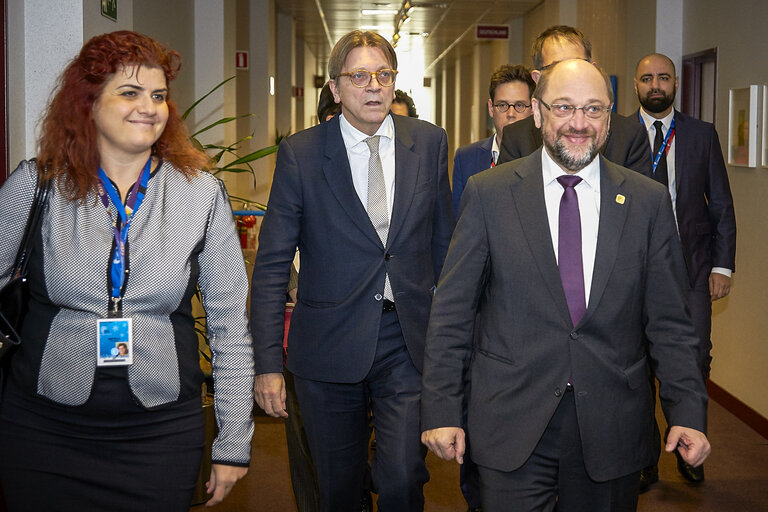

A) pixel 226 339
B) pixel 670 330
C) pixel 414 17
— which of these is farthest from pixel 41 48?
pixel 414 17

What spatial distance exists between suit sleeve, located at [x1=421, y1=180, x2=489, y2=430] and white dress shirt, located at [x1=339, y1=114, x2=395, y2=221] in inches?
26.4

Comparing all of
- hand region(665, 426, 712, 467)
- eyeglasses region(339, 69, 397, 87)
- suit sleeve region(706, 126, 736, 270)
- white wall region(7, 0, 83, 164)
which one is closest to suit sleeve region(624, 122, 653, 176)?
eyeglasses region(339, 69, 397, 87)

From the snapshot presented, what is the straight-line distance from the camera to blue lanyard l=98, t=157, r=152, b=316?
2.23 m

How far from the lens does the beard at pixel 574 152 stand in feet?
8.25

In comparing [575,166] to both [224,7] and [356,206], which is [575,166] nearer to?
[356,206]

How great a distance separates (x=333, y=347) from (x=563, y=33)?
155 cm

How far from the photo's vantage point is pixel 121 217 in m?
2.30

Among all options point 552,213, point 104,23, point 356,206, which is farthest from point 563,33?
point 104,23

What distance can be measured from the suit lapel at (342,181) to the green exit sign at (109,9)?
156 centimetres

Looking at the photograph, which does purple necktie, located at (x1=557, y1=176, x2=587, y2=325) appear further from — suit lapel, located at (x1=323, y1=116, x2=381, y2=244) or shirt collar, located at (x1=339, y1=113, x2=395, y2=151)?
shirt collar, located at (x1=339, y1=113, x2=395, y2=151)

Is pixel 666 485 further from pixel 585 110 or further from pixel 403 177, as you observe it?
pixel 585 110

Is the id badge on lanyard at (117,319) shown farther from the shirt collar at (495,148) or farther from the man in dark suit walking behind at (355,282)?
the shirt collar at (495,148)

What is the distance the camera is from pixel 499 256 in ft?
8.21

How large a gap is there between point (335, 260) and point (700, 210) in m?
2.46
